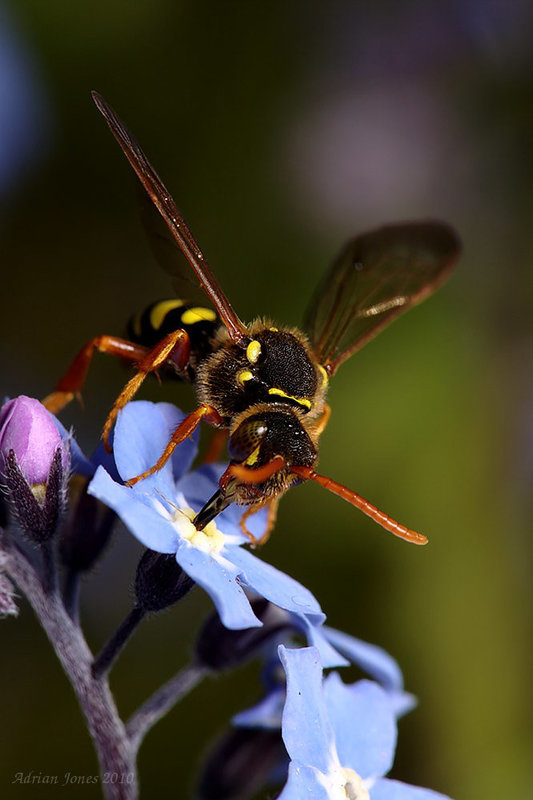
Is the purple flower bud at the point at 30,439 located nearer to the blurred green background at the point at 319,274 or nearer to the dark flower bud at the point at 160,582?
the dark flower bud at the point at 160,582

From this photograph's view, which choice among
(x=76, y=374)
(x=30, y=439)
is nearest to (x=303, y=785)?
(x=30, y=439)

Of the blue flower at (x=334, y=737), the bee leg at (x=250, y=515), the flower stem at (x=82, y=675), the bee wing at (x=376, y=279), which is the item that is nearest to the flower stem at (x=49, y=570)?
the flower stem at (x=82, y=675)

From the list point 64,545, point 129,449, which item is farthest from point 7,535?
point 129,449

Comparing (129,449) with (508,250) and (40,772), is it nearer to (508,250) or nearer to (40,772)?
(40,772)

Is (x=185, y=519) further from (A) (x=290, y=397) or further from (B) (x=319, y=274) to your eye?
(B) (x=319, y=274)

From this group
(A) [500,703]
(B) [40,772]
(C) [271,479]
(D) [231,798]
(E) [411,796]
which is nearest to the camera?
(C) [271,479]

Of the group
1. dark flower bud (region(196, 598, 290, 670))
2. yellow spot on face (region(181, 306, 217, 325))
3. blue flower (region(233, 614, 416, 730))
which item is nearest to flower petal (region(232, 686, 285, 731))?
blue flower (region(233, 614, 416, 730))

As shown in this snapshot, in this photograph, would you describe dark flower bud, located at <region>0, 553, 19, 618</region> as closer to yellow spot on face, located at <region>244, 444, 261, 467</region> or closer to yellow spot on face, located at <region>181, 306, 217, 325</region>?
yellow spot on face, located at <region>244, 444, 261, 467</region>
